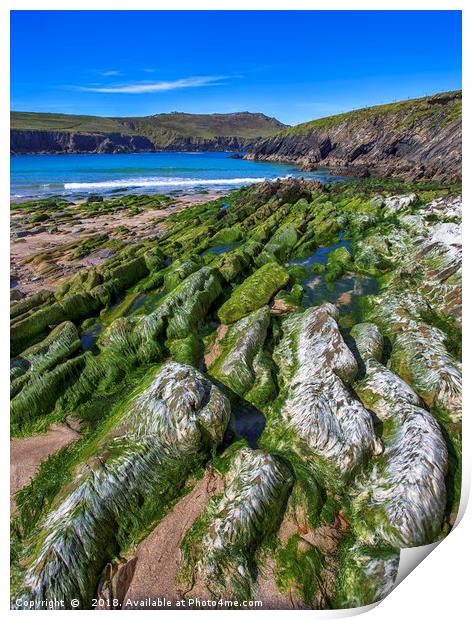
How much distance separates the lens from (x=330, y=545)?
3.34 meters

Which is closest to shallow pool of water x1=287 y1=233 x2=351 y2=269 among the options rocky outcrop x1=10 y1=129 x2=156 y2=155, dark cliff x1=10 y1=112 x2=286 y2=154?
dark cliff x1=10 y1=112 x2=286 y2=154

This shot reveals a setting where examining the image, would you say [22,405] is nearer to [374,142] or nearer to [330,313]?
[330,313]

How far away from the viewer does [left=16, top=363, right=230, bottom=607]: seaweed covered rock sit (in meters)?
3.03

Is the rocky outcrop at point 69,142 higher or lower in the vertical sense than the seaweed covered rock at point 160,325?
higher

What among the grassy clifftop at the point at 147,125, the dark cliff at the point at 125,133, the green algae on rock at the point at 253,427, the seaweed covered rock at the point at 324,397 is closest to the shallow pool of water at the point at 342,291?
the green algae on rock at the point at 253,427

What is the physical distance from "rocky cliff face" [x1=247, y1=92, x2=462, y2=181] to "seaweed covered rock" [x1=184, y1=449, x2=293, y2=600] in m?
32.7

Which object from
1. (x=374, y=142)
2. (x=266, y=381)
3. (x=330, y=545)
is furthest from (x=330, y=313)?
(x=374, y=142)

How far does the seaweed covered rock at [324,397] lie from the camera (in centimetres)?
388

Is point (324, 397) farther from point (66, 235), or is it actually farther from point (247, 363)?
point (66, 235)

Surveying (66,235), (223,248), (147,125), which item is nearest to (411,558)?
(223,248)

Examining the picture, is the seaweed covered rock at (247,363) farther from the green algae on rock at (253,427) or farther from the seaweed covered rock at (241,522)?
the seaweed covered rock at (241,522)

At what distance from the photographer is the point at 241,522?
3262 millimetres

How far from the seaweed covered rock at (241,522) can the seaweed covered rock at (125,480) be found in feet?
1.98

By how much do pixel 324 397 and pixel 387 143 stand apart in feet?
220
